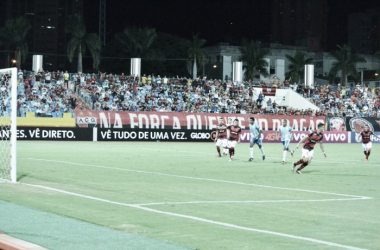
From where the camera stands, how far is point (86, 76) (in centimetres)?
5469

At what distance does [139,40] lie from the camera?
89.4m

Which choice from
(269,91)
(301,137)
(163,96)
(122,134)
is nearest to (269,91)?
(269,91)

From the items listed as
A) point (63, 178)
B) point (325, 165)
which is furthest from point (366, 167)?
point (63, 178)

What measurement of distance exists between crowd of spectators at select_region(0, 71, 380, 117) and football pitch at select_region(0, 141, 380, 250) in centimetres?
2728

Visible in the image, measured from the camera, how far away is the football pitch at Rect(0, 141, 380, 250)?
909cm

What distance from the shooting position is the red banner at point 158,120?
49844 millimetres

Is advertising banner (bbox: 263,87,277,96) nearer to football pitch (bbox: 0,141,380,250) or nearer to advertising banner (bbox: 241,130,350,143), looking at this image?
advertising banner (bbox: 241,130,350,143)

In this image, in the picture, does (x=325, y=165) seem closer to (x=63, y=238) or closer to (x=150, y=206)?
(x=150, y=206)

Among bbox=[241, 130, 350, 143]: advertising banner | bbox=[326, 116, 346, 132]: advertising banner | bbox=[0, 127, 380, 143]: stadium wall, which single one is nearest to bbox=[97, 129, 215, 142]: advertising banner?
bbox=[0, 127, 380, 143]: stadium wall

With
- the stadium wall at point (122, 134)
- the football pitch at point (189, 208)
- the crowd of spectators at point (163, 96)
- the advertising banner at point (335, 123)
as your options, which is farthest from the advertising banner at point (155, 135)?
the football pitch at point (189, 208)

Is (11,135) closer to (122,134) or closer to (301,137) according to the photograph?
(122,134)

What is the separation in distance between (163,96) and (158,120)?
4.37 metres

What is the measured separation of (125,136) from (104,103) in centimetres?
345

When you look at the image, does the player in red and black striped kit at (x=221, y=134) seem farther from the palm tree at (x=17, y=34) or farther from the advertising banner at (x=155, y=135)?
the palm tree at (x=17, y=34)
